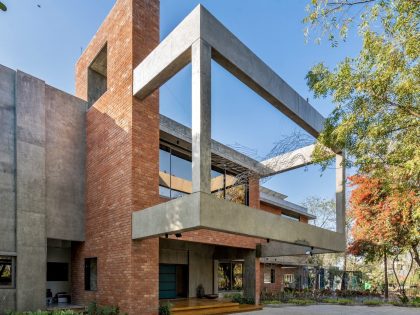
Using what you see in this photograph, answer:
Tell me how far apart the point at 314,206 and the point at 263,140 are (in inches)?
927

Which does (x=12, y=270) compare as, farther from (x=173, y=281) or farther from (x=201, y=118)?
(x=173, y=281)

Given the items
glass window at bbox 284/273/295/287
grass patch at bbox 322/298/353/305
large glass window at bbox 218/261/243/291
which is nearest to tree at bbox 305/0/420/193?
Answer: large glass window at bbox 218/261/243/291

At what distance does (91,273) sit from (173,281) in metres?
5.87

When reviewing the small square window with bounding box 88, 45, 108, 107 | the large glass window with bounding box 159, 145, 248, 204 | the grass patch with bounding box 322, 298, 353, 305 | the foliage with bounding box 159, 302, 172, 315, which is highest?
the small square window with bounding box 88, 45, 108, 107

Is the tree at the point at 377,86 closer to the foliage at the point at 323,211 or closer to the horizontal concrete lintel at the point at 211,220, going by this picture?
the horizontal concrete lintel at the point at 211,220

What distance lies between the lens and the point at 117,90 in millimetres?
11688

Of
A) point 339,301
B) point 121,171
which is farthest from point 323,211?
point 121,171

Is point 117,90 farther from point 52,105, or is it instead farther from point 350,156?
point 350,156

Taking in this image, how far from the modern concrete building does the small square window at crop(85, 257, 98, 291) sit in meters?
0.03

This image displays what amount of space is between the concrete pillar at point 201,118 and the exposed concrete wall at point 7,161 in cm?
654

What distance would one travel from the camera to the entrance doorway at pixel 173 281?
16734 millimetres

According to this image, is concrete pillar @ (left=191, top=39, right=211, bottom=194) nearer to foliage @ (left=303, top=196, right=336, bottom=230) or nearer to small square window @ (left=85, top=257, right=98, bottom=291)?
small square window @ (left=85, top=257, right=98, bottom=291)

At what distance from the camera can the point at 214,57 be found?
9.10 m

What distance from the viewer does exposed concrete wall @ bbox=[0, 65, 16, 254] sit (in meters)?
10.9
